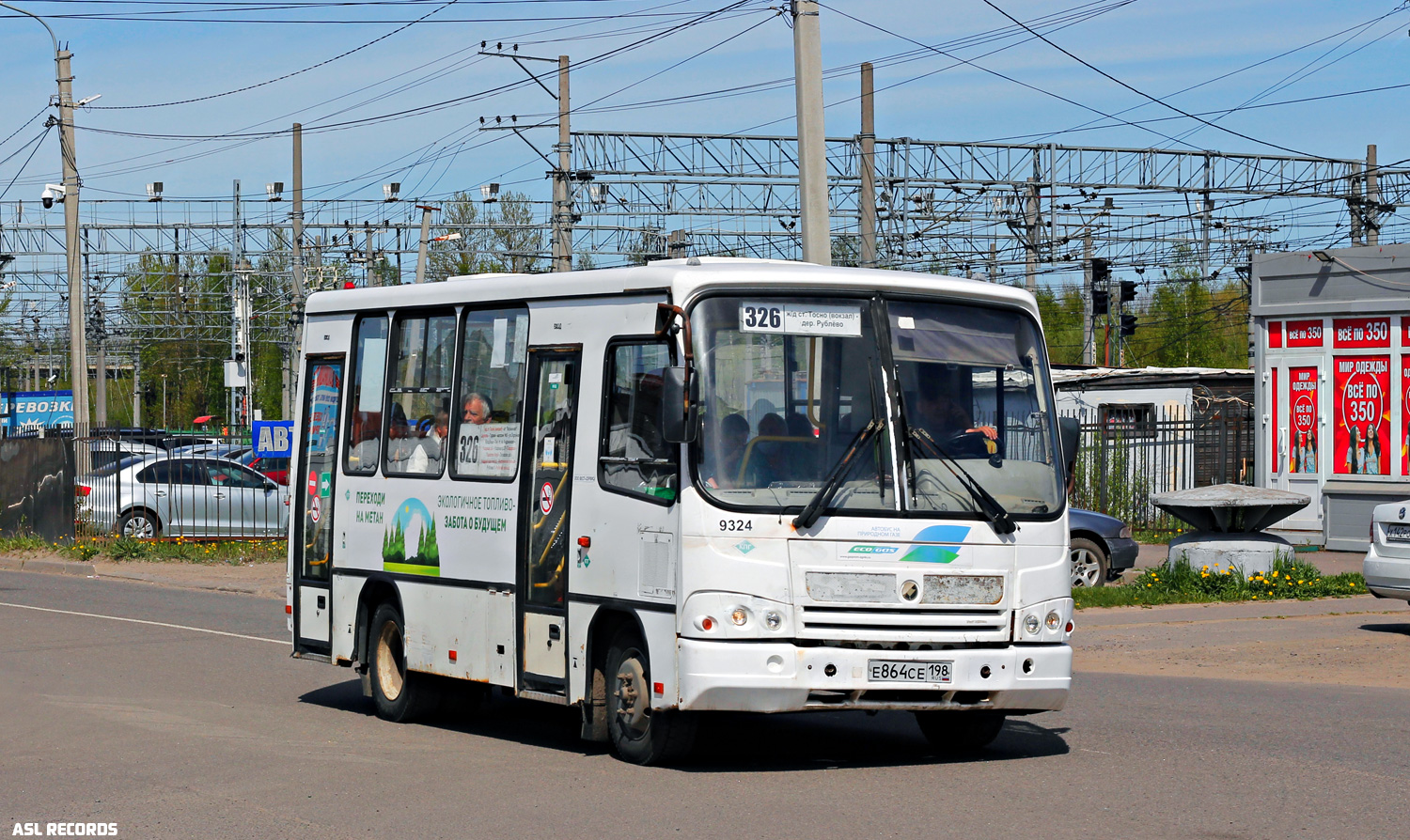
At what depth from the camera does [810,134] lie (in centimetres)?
1650

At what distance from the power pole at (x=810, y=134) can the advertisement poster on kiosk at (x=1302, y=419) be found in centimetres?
1227

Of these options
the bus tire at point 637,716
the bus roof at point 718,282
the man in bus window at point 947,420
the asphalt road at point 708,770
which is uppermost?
the bus roof at point 718,282

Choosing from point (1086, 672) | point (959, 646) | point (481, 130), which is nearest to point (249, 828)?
point (959, 646)

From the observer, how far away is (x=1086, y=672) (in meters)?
14.0

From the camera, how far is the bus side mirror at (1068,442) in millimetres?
9547

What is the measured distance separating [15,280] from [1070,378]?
170 feet

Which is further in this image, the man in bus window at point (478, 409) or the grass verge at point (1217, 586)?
the grass verge at point (1217, 586)

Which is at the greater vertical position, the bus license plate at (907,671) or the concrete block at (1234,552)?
the bus license plate at (907,671)

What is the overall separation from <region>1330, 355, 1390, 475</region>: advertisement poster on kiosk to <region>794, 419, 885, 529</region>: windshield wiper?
18467 millimetres

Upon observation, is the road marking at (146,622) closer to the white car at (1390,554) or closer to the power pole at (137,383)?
the white car at (1390,554)

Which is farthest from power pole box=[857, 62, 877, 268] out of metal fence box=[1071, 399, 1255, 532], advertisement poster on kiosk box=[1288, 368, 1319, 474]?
advertisement poster on kiosk box=[1288, 368, 1319, 474]

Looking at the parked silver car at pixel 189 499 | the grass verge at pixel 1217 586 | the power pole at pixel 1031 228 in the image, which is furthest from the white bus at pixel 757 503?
the power pole at pixel 1031 228

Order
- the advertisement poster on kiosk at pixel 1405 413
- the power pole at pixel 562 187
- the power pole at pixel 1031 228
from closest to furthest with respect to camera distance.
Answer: the advertisement poster on kiosk at pixel 1405 413 → the power pole at pixel 562 187 → the power pole at pixel 1031 228

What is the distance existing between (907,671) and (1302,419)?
1918 cm
